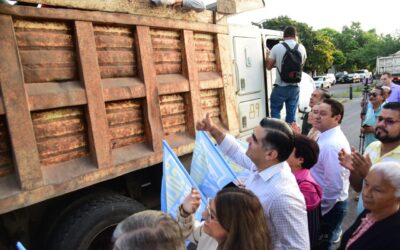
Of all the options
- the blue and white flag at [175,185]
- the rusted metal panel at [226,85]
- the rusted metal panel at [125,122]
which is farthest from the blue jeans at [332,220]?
the rusted metal panel at [125,122]

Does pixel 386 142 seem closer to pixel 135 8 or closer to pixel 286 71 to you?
pixel 286 71

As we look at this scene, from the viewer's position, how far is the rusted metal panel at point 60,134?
79.0 inches

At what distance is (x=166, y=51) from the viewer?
2.76m

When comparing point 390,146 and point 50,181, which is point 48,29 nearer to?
point 50,181

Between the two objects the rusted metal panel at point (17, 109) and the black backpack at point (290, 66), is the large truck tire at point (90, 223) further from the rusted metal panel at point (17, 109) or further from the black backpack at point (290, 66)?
the black backpack at point (290, 66)

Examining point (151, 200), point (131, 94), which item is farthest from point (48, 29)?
point (151, 200)

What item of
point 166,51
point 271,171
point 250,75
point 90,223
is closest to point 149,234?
point 271,171

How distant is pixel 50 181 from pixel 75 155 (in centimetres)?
25

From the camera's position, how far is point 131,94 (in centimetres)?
242

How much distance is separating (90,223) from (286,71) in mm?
3001

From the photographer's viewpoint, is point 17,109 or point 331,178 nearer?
point 17,109

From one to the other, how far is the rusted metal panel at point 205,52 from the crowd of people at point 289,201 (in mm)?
694

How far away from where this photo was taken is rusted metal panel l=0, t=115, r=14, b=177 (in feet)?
6.06

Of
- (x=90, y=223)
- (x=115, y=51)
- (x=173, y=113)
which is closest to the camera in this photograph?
(x=90, y=223)
